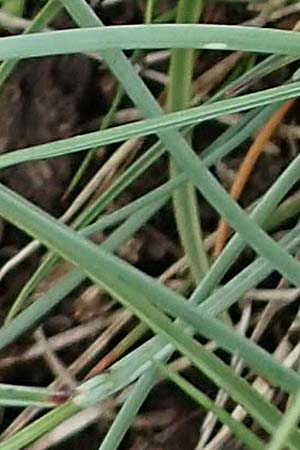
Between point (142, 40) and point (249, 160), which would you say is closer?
point (142, 40)

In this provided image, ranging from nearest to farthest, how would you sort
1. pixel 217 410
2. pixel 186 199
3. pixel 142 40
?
pixel 142 40
pixel 217 410
pixel 186 199

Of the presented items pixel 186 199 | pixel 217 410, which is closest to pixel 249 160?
pixel 186 199

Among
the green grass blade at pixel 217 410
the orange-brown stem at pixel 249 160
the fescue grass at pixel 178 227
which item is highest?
the orange-brown stem at pixel 249 160

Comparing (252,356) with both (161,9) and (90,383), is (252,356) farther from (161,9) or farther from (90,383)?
(161,9)

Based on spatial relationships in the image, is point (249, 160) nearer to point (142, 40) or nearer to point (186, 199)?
point (186, 199)

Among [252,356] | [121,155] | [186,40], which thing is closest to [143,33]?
[186,40]

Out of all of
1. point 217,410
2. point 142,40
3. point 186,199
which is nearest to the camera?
point 142,40

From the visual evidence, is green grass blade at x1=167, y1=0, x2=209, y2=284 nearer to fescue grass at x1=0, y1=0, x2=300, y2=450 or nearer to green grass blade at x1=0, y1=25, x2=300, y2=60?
fescue grass at x1=0, y1=0, x2=300, y2=450

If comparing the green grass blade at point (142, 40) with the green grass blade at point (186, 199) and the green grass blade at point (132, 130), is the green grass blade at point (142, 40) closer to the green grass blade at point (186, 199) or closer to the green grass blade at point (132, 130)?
the green grass blade at point (132, 130)

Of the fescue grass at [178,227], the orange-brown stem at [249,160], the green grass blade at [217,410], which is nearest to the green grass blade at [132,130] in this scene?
the fescue grass at [178,227]

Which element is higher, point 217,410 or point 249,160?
point 249,160

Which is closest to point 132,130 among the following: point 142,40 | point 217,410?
point 142,40
